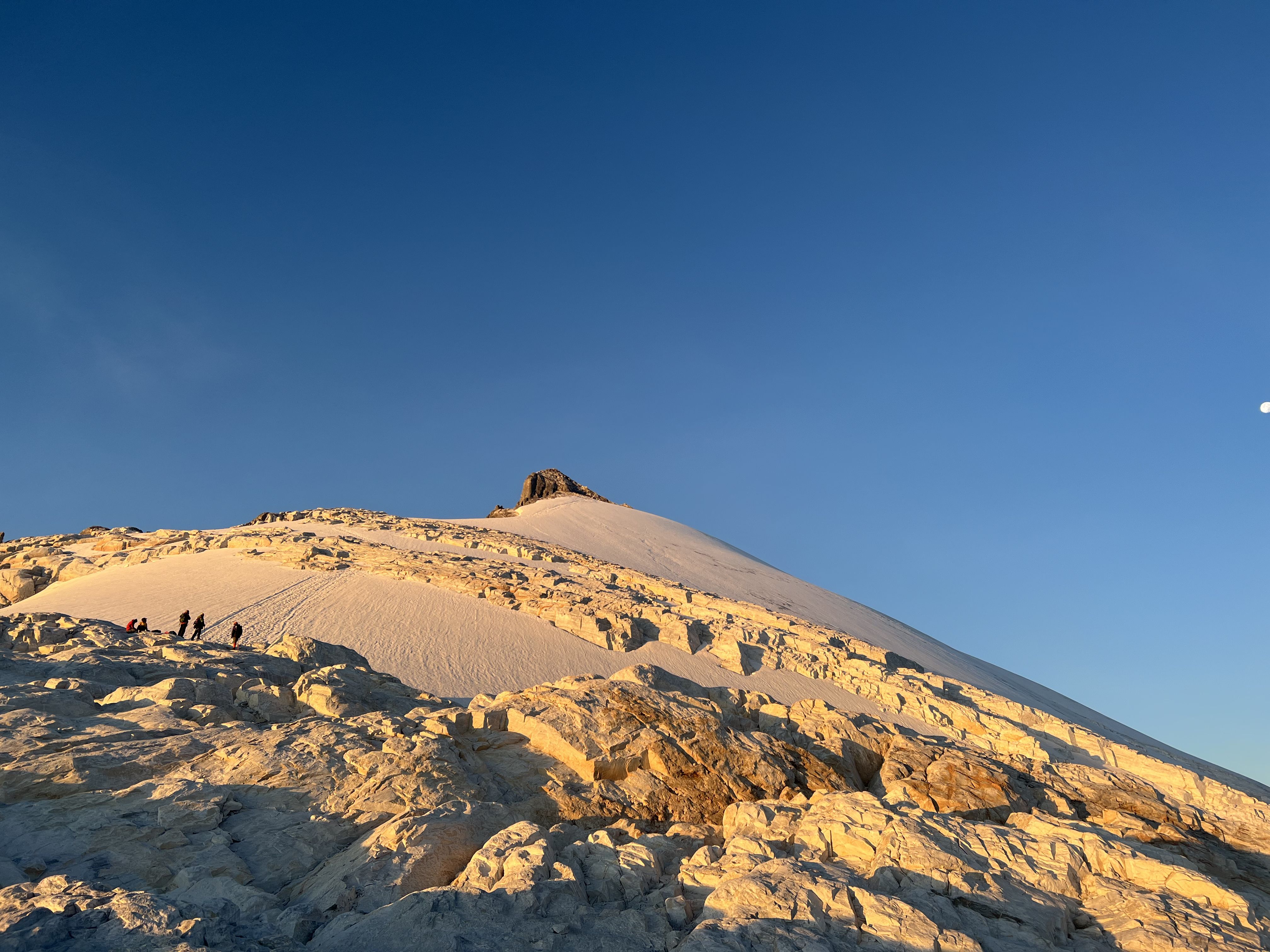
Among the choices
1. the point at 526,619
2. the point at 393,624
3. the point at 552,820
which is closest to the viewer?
the point at 552,820

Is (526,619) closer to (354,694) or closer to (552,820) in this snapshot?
(354,694)

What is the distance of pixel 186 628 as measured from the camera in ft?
68.3

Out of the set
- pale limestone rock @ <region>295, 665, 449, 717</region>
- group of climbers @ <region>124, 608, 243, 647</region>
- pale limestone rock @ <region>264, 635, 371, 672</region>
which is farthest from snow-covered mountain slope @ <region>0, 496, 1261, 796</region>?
pale limestone rock @ <region>295, 665, 449, 717</region>

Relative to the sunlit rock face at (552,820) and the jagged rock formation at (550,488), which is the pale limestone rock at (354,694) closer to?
the sunlit rock face at (552,820)

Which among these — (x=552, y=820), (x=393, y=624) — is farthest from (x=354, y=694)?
(x=393, y=624)

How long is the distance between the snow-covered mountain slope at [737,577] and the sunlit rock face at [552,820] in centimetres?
1319

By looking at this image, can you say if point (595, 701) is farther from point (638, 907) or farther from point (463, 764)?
point (638, 907)

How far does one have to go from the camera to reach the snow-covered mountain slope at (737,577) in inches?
1198

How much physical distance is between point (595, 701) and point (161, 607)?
19811mm

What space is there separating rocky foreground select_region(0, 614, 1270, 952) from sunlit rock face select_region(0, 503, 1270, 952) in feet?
0.12

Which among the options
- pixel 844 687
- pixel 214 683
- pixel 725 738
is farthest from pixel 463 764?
pixel 844 687

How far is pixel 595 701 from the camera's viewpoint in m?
11.7

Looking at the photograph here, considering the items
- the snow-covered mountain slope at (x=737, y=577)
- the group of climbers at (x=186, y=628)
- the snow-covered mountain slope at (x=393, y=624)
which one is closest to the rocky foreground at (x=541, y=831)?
the group of climbers at (x=186, y=628)

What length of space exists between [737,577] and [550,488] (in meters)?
34.0
